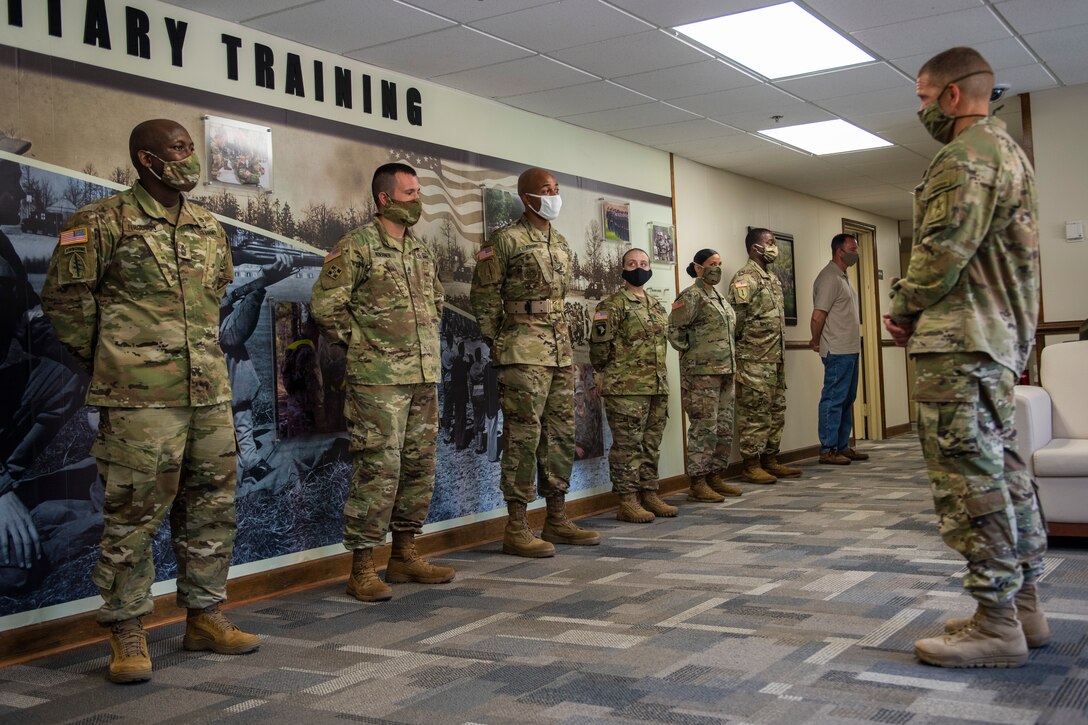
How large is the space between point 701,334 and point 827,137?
188 cm

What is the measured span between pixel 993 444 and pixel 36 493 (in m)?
3.14

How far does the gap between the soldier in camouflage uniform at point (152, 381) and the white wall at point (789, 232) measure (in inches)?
183

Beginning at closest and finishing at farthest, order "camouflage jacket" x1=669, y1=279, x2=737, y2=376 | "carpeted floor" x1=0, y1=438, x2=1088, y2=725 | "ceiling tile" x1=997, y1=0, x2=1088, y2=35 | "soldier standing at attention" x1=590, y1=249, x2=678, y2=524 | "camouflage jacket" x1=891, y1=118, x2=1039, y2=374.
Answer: "carpeted floor" x1=0, y1=438, x2=1088, y2=725
"camouflage jacket" x1=891, y1=118, x2=1039, y2=374
"ceiling tile" x1=997, y1=0, x2=1088, y2=35
"soldier standing at attention" x1=590, y1=249, x2=678, y2=524
"camouflage jacket" x1=669, y1=279, x2=737, y2=376

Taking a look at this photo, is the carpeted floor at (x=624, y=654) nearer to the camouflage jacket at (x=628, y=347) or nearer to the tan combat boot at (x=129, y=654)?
the tan combat boot at (x=129, y=654)

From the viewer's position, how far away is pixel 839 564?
4234 mm

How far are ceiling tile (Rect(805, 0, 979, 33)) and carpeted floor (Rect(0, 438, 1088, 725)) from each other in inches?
98.2

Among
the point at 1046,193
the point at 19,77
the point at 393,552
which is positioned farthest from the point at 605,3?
the point at 1046,193

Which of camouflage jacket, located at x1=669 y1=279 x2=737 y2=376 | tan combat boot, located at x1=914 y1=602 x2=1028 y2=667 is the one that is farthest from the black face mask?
tan combat boot, located at x1=914 y1=602 x2=1028 y2=667

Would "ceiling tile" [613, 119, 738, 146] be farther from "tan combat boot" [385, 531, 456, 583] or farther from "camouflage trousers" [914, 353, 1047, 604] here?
"camouflage trousers" [914, 353, 1047, 604]

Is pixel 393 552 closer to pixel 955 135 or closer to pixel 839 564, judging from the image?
pixel 839 564

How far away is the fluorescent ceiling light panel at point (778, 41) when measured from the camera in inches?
177

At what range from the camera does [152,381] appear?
3.12 meters

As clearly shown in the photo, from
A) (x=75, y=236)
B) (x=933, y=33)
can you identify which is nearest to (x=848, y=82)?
(x=933, y=33)

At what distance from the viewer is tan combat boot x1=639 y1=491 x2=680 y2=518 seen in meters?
5.91
